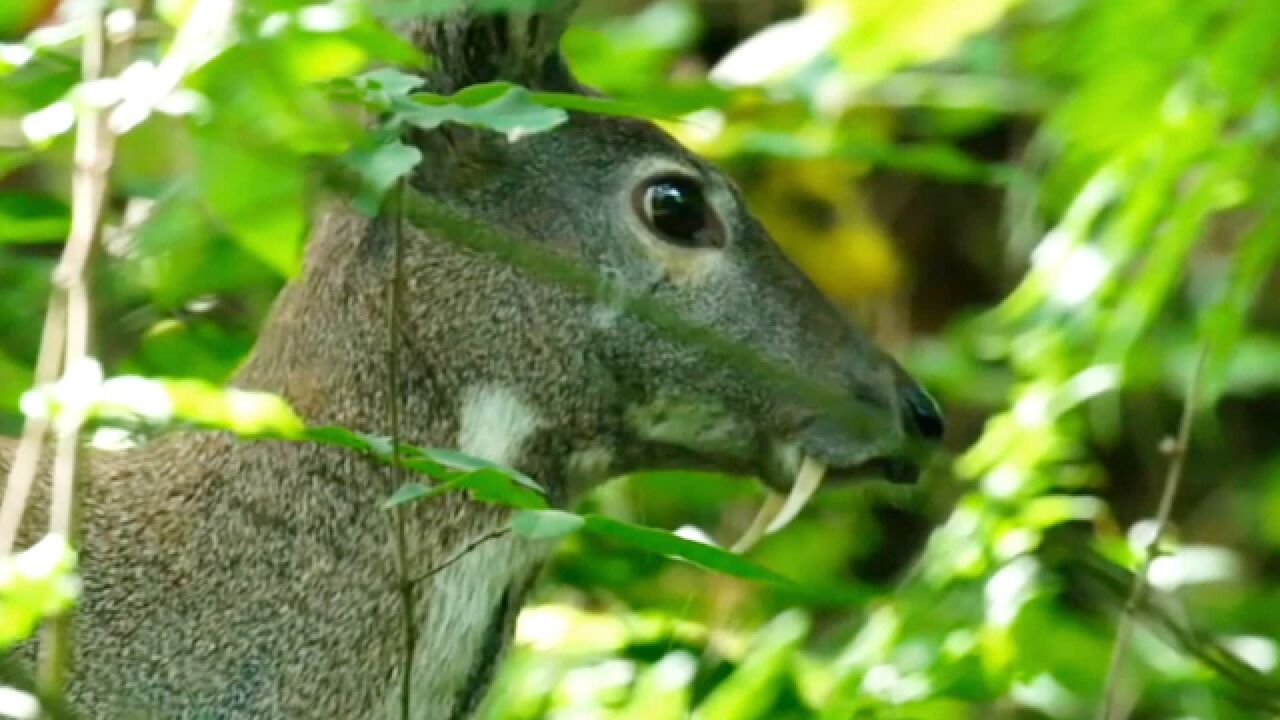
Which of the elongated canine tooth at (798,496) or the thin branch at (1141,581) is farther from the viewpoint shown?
the elongated canine tooth at (798,496)

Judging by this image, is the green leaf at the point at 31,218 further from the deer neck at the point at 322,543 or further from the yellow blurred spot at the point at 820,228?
the yellow blurred spot at the point at 820,228

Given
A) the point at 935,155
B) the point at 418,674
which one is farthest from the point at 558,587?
the point at 935,155

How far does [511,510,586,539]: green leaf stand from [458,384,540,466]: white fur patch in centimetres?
77

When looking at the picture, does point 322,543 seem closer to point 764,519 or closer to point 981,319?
point 764,519

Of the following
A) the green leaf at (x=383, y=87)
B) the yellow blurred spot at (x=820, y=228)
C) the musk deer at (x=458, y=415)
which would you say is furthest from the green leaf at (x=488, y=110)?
the yellow blurred spot at (x=820, y=228)

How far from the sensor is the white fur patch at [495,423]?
7.89 ft

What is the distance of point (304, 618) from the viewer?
227cm

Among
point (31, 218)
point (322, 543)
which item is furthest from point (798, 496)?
point (31, 218)

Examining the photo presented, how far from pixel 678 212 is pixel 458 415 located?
38cm

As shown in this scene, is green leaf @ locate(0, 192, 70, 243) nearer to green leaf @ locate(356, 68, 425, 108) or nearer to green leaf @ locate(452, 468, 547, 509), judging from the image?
green leaf @ locate(356, 68, 425, 108)

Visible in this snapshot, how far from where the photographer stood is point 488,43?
2.48 meters

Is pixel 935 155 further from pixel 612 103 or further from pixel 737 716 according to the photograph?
pixel 612 103

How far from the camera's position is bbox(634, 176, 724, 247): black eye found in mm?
2574

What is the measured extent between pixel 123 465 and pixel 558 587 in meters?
0.63
